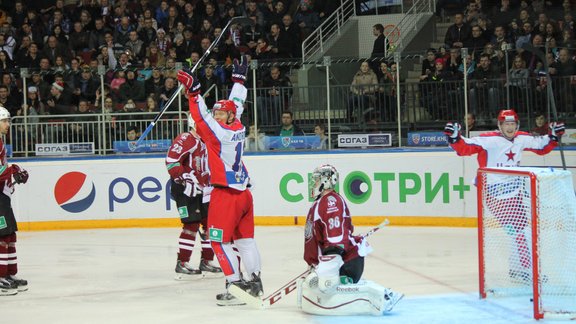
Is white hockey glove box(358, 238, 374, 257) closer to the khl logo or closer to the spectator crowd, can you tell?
the spectator crowd

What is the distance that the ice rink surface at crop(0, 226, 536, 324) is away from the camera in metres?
6.79

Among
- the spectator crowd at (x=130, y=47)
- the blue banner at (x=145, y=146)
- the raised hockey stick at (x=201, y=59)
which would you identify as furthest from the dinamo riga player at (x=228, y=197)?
the blue banner at (x=145, y=146)

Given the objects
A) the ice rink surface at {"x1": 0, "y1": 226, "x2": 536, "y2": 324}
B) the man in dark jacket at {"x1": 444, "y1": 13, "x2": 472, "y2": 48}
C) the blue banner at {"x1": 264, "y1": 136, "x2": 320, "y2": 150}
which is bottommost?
the ice rink surface at {"x1": 0, "y1": 226, "x2": 536, "y2": 324}

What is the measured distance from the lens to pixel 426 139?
12.3 meters

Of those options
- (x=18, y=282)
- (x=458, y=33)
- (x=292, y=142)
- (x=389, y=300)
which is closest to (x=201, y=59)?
(x=18, y=282)

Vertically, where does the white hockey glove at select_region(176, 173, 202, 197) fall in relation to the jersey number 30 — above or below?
above

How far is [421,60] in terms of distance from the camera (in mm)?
13031

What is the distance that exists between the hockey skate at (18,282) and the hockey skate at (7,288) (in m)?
0.03

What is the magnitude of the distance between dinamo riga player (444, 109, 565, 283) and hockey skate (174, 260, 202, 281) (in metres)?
2.66

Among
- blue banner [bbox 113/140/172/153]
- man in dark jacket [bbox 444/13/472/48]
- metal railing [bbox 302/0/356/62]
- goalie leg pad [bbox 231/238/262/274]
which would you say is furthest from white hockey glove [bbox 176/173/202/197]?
metal railing [bbox 302/0/356/62]

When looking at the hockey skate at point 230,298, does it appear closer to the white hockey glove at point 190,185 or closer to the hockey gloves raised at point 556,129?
the white hockey glove at point 190,185

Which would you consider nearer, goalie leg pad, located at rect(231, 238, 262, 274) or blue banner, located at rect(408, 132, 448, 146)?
goalie leg pad, located at rect(231, 238, 262, 274)

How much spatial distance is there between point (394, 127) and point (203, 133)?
5775mm

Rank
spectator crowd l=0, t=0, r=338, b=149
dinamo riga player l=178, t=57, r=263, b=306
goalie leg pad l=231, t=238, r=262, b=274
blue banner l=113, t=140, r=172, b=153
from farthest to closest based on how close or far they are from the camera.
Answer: spectator crowd l=0, t=0, r=338, b=149 → blue banner l=113, t=140, r=172, b=153 → goalie leg pad l=231, t=238, r=262, b=274 → dinamo riga player l=178, t=57, r=263, b=306
